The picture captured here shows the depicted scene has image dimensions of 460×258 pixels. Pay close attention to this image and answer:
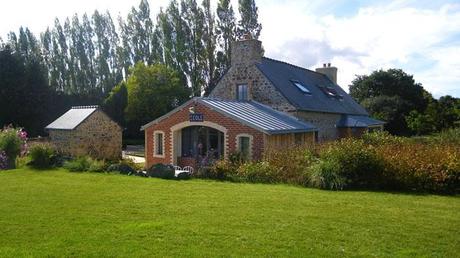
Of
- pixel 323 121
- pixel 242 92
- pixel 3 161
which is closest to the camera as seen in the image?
pixel 3 161

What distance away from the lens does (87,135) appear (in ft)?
77.2

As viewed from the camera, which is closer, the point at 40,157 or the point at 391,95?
the point at 40,157

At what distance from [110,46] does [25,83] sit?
13298mm

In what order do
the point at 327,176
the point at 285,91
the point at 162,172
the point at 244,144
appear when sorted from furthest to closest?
the point at 285,91
the point at 244,144
the point at 162,172
the point at 327,176

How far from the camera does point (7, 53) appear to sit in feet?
117

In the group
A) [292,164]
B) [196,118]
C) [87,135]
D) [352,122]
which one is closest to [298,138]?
[196,118]

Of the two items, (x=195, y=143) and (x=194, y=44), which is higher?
(x=194, y=44)

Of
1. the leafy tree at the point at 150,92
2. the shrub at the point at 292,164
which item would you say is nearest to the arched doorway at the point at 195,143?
the shrub at the point at 292,164

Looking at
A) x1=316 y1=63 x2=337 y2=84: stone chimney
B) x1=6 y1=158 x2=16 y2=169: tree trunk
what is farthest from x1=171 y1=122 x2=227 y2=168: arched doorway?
x1=316 y1=63 x2=337 y2=84: stone chimney

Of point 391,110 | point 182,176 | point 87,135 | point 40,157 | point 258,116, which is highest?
point 391,110

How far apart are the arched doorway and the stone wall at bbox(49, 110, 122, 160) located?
5131 mm

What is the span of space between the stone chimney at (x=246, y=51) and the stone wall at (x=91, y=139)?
823 centimetres

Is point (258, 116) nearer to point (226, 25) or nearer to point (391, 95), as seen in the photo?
point (226, 25)

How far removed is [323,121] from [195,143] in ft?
30.4
